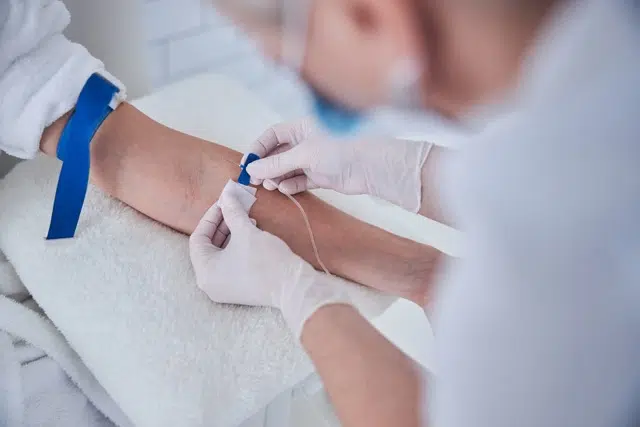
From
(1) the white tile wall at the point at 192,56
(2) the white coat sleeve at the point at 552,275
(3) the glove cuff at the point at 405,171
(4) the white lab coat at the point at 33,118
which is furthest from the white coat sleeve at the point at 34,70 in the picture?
(2) the white coat sleeve at the point at 552,275

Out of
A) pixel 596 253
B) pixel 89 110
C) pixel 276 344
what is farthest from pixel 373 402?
pixel 89 110

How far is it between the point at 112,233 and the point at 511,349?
2.02 feet

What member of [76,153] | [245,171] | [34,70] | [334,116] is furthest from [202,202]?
[334,116]

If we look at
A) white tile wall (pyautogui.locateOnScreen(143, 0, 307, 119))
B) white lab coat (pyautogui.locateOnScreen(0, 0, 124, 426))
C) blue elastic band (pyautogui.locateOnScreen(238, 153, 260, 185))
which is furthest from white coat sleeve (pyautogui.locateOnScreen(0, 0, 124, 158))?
blue elastic band (pyautogui.locateOnScreen(238, 153, 260, 185))

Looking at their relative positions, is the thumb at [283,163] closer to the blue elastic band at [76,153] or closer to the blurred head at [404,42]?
the blue elastic band at [76,153]

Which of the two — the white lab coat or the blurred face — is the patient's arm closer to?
the white lab coat

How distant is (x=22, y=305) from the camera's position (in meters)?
0.83

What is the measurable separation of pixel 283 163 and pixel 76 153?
0.31 meters

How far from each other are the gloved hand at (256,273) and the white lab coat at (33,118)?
22 centimetres

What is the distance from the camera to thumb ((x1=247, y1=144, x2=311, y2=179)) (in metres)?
0.89

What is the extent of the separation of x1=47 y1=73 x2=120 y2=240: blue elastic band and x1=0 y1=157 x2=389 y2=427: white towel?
0.09 ft

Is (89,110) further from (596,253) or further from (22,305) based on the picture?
(596,253)

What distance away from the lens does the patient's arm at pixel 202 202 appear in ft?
3.01

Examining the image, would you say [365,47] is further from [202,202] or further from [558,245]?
[202,202]
